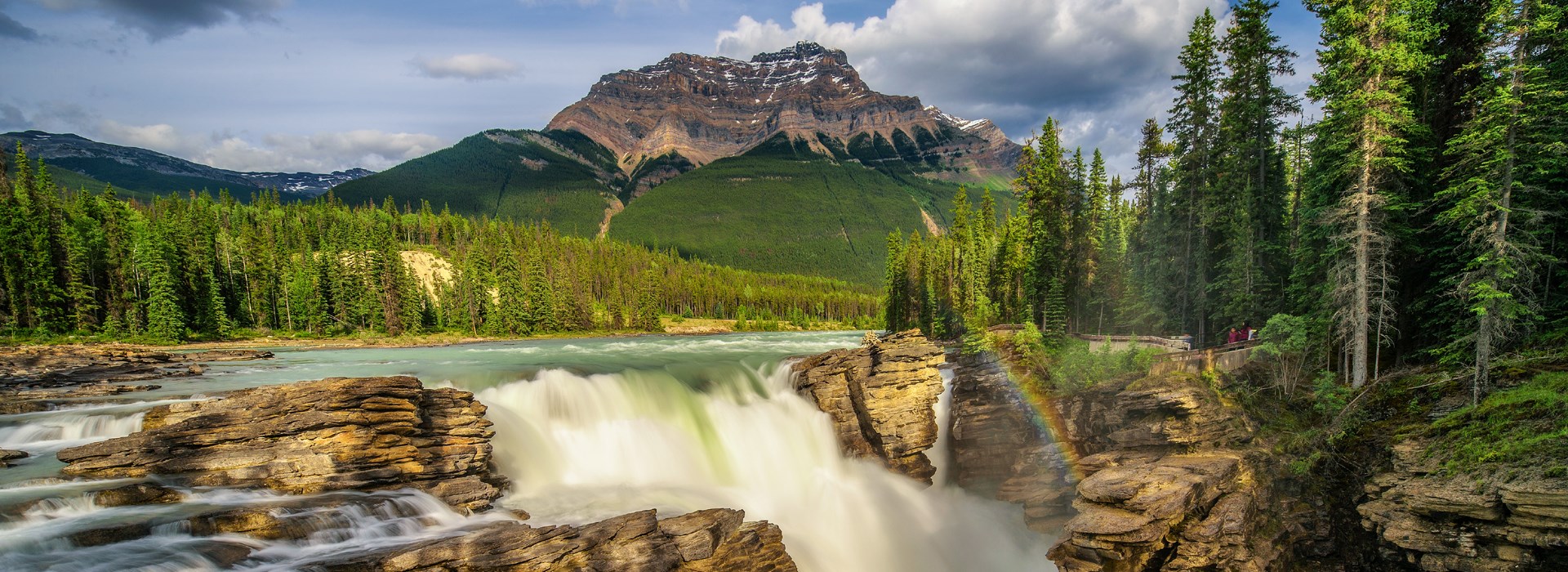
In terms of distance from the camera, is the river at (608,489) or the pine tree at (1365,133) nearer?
the river at (608,489)

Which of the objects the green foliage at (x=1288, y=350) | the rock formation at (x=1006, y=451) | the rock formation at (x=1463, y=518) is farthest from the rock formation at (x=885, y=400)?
the rock formation at (x=1463, y=518)

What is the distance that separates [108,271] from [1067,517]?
89.3 meters

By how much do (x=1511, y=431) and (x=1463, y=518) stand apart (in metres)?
2.70

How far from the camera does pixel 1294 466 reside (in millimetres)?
18203

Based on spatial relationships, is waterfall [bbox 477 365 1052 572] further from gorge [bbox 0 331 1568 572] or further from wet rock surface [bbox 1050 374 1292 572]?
wet rock surface [bbox 1050 374 1292 572]

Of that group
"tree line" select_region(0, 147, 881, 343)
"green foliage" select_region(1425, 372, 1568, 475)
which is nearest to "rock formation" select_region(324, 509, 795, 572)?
"green foliage" select_region(1425, 372, 1568, 475)

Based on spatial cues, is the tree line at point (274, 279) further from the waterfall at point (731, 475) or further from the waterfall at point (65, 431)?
the waterfall at point (731, 475)

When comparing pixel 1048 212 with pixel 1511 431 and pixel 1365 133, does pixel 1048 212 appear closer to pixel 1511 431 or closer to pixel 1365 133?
pixel 1365 133

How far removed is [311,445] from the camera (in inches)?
624

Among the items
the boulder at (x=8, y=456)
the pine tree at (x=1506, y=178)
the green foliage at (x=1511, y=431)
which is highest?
the pine tree at (x=1506, y=178)

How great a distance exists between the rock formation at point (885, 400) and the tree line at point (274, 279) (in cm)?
7126

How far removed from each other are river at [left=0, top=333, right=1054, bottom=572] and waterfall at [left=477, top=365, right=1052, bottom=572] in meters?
0.06

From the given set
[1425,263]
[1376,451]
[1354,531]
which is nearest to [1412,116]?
[1425,263]

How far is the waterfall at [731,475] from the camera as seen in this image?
20.3 metres
